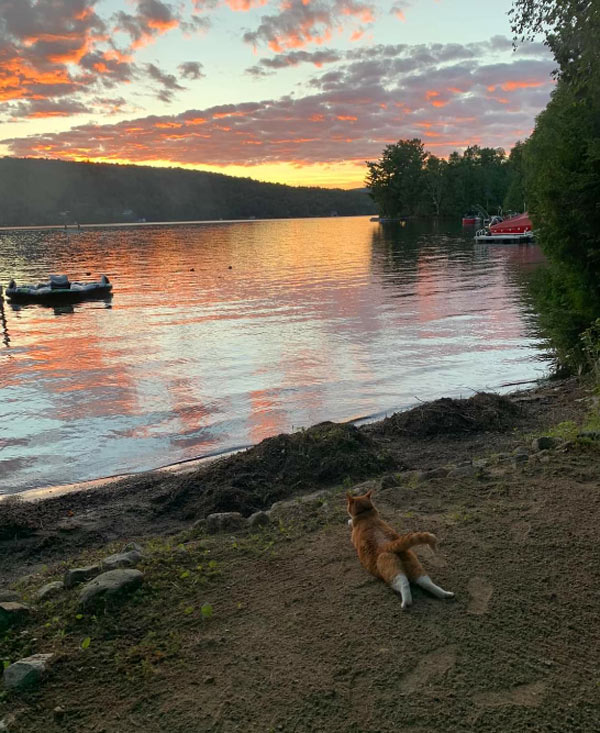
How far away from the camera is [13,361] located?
21.7m

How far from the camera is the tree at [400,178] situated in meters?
174

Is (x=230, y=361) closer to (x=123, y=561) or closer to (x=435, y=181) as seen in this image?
(x=123, y=561)

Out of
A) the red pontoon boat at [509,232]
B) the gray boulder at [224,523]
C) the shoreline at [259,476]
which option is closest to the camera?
the gray boulder at [224,523]

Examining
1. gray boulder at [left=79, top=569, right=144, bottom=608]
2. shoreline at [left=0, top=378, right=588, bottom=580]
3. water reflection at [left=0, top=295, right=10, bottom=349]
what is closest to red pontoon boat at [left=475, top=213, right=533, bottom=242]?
water reflection at [left=0, top=295, right=10, bottom=349]

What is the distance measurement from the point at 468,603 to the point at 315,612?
105 cm

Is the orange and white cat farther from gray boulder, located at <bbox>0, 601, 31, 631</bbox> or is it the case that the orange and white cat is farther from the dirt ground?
gray boulder, located at <bbox>0, 601, 31, 631</bbox>

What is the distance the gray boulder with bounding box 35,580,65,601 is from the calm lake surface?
5644 mm

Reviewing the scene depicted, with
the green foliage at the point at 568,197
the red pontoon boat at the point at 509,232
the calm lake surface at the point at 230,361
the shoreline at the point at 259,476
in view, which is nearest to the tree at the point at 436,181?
the red pontoon boat at the point at 509,232

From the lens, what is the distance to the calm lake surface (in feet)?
41.2

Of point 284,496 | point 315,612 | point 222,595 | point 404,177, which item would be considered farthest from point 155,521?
point 404,177

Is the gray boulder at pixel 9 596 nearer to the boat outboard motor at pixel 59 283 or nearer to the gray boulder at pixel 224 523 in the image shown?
the gray boulder at pixel 224 523

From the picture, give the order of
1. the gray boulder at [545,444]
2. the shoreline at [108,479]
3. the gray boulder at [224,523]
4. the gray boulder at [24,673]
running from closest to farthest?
1. the gray boulder at [24,673]
2. the gray boulder at [224,523]
3. the gray boulder at [545,444]
4. the shoreline at [108,479]

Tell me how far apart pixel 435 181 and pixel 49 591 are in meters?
173

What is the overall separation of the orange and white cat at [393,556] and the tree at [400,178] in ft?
580
